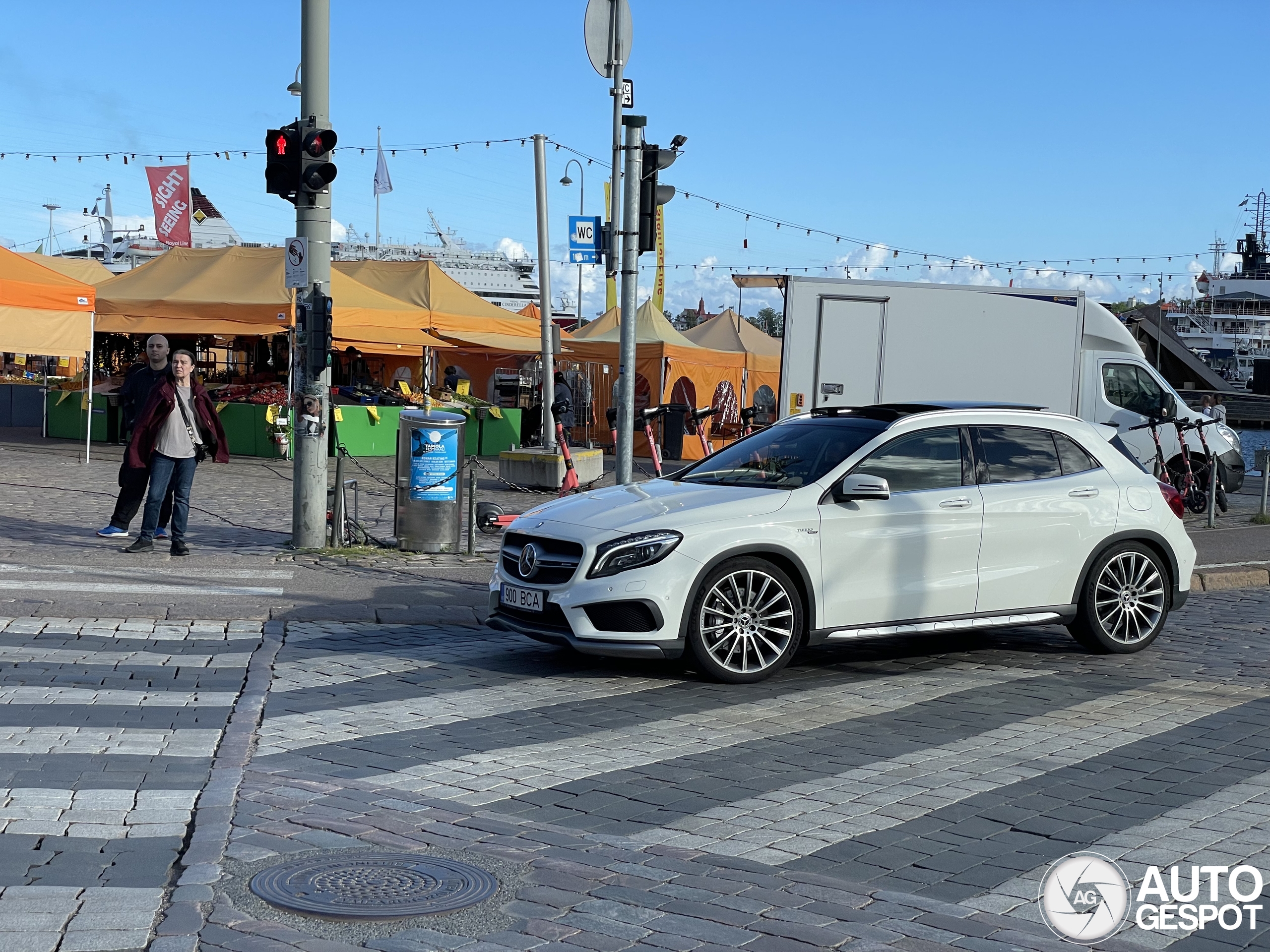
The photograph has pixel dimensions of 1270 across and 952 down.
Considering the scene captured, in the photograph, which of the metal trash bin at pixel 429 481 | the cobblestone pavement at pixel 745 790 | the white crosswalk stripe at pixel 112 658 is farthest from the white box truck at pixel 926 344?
the white crosswalk stripe at pixel 112 658

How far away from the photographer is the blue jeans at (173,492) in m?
12.4

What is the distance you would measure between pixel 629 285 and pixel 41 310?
37.4ft

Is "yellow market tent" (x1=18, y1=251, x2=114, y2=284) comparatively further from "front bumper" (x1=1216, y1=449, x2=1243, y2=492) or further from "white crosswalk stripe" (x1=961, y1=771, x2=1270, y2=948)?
"white crosswalk stripe" (x1=961, y1=771, x2=1270, y2=948)

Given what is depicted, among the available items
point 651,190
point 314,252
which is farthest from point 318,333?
point 651,190

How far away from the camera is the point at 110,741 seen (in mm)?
6203

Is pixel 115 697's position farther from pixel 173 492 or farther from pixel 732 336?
pixel 732 336

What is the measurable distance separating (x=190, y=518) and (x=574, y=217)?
602 centimetres

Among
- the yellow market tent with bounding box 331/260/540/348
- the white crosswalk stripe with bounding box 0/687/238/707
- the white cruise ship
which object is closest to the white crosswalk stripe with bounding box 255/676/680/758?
the white crosswalk stripe with bounding box 0/687/238/707

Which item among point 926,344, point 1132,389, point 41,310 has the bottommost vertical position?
point 1132,389

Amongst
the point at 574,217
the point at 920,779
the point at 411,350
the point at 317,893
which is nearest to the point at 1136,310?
the point at 411,350

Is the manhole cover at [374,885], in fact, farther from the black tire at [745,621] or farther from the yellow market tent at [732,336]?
the yellow market tent at [732,336]

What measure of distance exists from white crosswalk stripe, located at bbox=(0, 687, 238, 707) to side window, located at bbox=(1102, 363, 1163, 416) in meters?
16.1

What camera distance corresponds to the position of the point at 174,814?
514 cm

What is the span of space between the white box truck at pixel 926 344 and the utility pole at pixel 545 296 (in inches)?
198
